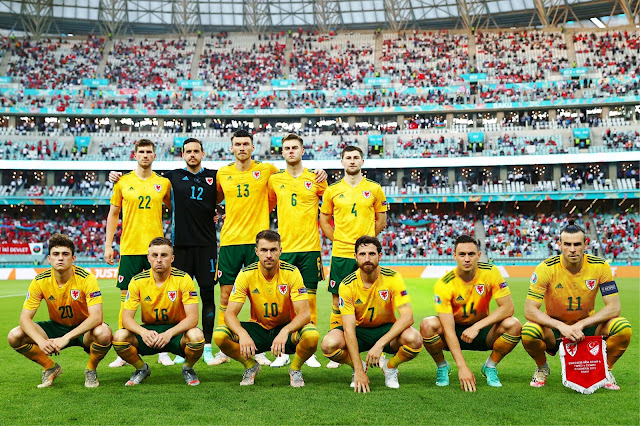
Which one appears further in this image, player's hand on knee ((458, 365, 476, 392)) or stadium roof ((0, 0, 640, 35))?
stadium roof ((0, 0, 640, 35))

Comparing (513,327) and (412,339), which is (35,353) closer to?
(412,339)

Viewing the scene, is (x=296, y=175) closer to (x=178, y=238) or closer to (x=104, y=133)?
(x=178, y=238)

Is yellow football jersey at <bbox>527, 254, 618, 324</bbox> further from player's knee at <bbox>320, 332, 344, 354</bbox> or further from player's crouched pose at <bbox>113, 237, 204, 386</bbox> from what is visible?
player's crouched pose at <bbox>113, 237, 204, 386</bbox>

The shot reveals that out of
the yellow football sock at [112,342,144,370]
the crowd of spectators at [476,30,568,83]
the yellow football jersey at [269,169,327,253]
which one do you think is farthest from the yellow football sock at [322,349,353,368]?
the crowd of spectators at [476,30,568,83]

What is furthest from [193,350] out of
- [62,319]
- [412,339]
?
[412,339]

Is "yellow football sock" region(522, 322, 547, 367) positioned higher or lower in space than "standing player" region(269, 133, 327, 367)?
lower

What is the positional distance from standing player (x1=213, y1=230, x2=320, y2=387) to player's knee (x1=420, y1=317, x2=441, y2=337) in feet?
3.70

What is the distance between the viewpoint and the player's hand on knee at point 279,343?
5.82 m

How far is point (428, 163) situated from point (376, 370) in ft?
121

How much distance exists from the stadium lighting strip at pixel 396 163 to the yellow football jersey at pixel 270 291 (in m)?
35.4

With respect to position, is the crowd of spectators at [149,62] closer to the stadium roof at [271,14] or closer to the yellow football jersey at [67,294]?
the stadium roof at [271,14]

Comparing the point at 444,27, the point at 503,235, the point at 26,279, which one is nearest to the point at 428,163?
the point at 503,235

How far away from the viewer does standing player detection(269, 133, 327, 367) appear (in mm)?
7520

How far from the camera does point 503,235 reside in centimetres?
3903
